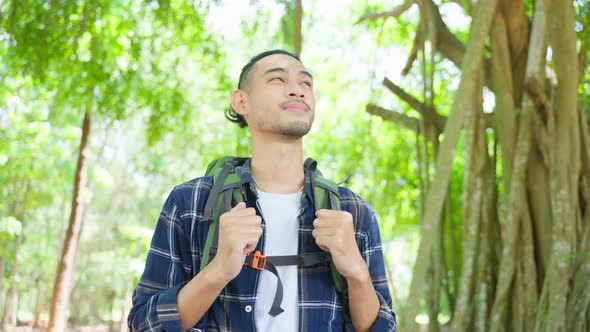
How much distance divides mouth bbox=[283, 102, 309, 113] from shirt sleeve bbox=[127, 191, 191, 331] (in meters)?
0.33

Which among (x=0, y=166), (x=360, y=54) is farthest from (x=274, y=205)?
(x=0, y=166)

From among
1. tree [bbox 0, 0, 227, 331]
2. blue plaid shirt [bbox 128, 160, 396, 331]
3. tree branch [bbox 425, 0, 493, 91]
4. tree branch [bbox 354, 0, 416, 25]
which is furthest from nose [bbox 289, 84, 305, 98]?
tree [bbox 0, 0, 227, 331]

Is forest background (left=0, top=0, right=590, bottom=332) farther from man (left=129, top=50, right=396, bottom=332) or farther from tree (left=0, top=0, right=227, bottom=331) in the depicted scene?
man (left=129, top=50, right=396, bottom=332)

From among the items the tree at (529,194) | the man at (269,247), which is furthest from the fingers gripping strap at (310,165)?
the tree at (529,194)

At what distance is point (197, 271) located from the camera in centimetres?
146

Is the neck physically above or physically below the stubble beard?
below

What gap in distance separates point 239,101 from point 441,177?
151cm

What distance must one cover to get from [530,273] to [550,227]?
0.33 metres

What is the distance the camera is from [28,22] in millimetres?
5977

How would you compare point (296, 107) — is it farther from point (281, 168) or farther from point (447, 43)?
point (447, 43)

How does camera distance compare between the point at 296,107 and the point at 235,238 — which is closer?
the point at 235,238

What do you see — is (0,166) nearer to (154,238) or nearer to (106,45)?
(106,45)

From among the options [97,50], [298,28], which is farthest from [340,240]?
[97,50]

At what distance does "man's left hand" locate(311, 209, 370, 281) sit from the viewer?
131 cm
